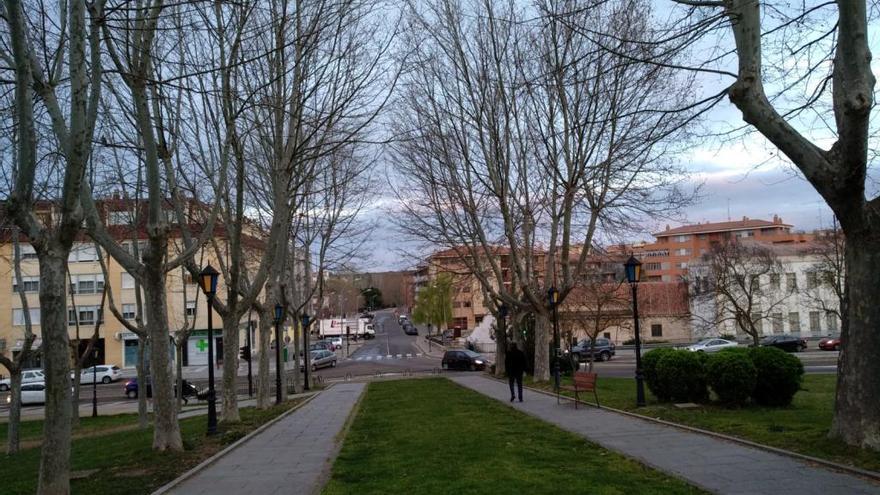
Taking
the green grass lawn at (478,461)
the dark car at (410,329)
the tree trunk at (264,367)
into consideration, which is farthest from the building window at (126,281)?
the dark car at (410,329)

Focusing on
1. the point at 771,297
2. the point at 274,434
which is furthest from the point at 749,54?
the point at 771,297

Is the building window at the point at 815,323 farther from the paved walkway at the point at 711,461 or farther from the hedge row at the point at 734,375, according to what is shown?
the paved walkway at the point at 711,461

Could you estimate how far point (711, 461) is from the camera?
28.3ft

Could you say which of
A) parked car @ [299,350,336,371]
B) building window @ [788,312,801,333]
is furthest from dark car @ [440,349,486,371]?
building window @ [788,312,801,333]

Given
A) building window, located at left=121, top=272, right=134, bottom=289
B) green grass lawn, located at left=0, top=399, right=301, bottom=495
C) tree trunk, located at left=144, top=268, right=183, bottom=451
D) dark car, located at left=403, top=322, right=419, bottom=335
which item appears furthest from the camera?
dark car, located at left=403, top=322, right=419, bottom=335

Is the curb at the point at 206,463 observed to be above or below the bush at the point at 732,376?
below

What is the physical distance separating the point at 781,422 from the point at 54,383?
10.7 m

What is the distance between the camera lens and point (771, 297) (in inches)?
2430

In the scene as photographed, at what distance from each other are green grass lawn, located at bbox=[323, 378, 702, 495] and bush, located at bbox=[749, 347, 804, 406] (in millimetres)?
4573

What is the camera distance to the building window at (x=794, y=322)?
64.9 m

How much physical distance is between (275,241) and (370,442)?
21.1ft

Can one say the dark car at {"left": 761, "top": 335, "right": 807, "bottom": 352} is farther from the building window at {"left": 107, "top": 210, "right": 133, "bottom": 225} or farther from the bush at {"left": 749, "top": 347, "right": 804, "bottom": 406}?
the building window at {"left": 107, "top": 210, "right": 133, "bottom": 225}

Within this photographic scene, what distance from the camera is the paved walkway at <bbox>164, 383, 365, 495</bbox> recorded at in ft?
27.8

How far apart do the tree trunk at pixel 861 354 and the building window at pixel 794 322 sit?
62.3 m
